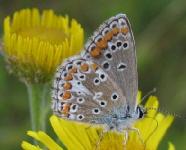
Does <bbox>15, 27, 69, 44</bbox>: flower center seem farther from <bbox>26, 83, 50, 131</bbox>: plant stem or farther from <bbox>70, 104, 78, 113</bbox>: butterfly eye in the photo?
<bbox>70, 104, 78, 113</bbox>: butterfly eye

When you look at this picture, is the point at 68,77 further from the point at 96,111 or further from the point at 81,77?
the point at 96,111

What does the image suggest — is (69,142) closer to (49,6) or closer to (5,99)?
(5,99)

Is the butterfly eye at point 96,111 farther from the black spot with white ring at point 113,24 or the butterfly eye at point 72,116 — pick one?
the black spot with white ring at point 113,24

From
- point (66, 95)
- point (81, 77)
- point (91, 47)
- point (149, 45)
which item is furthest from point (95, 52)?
point (149, 45)

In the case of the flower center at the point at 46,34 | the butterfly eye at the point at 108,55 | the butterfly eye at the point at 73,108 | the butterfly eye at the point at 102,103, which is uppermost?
the flower center at the point at 46,34

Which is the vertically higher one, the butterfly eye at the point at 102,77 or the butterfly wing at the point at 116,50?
the butterfly wing at the point at 116,50

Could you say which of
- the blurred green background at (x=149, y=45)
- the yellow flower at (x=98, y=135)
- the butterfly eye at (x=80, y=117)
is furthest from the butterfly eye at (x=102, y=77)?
the blurred green background at (x=149, y=45)

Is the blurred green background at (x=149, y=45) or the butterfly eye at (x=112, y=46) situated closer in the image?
the butterfly eye at (x=112, y=46)
